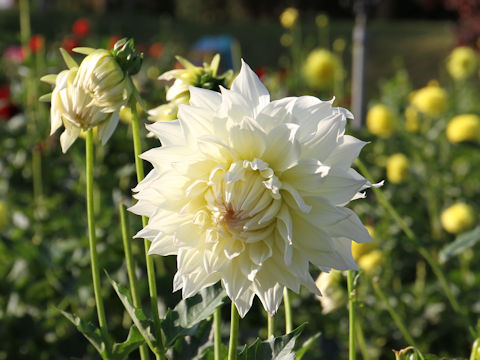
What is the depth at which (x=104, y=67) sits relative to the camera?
0.81m

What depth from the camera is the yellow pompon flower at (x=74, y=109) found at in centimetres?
81

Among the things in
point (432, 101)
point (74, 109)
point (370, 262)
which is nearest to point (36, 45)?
point (432, 101)

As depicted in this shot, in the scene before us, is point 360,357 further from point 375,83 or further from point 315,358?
point 375,83

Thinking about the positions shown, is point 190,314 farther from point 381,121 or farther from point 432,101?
point 432,101

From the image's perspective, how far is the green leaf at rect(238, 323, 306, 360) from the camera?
81cm

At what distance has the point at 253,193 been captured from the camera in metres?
0.72

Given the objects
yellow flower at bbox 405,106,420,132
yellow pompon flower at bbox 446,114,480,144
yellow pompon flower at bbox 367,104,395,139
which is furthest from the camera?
yellow flower at bbox 405,106,420,132

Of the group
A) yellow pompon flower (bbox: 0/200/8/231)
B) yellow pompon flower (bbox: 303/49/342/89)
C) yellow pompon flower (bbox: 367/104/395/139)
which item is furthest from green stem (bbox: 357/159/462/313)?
yellow pompon flower (bbox: 303/49/342/89)

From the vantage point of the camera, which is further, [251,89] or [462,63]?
[462,63]

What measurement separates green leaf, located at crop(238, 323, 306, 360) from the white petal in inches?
10.7

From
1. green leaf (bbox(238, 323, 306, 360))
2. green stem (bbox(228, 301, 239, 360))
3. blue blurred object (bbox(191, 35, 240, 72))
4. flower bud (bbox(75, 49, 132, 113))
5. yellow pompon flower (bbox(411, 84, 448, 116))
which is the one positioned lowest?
blue blurred object (bbox(191, 35, 240, 72))

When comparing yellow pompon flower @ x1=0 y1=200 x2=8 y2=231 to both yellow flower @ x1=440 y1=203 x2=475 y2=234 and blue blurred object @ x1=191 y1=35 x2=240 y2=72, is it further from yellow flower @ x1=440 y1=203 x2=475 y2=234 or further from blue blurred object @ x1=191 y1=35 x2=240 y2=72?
blue blurred object @ x1=191 y1=35 x2=240 y2=72

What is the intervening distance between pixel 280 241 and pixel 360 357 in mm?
1509

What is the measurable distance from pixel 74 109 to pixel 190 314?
0.32 meters
